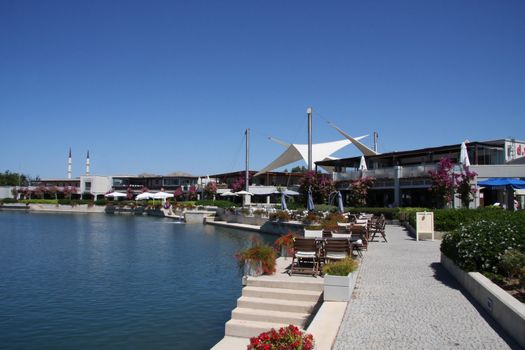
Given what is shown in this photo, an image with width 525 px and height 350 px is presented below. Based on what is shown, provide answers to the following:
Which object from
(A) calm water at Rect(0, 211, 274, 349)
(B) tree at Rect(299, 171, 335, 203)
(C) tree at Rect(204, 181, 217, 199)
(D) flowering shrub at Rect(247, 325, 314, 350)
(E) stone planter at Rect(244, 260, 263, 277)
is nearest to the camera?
(D) flowering shrub at Rect(247, 325, 314, 350)

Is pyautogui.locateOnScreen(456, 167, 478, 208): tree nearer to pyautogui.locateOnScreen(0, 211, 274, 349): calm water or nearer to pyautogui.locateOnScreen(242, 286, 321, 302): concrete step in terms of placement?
pyautogui.locateOnScreen(0, 211, 274, 349): calm water

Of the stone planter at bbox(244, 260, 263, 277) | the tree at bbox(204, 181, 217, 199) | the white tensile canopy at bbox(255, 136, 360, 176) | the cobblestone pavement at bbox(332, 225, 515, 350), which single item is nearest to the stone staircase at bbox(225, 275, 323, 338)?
the stone planter at bbox(244, 260, 263, 277)

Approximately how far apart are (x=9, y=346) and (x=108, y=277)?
6.45m

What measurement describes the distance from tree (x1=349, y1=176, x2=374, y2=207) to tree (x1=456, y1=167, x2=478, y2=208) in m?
8.72

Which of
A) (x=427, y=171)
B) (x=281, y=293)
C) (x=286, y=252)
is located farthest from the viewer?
(x=427, y=171)

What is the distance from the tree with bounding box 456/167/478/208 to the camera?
94.3ft

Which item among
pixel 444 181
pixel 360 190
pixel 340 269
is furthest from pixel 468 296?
pixel 360 190

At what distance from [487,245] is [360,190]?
27.5 meters

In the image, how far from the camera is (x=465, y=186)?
2892cm

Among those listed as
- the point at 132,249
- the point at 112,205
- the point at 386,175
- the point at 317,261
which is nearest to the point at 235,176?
the point at 112,205

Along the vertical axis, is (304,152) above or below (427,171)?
above

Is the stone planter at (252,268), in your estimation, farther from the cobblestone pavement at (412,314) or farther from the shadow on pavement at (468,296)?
the shadow on pavement at (468,296)

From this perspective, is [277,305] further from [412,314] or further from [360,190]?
[360,190]

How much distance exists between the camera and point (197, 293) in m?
13.4
